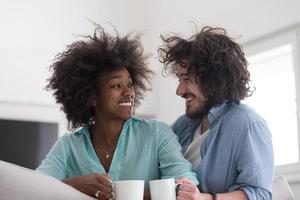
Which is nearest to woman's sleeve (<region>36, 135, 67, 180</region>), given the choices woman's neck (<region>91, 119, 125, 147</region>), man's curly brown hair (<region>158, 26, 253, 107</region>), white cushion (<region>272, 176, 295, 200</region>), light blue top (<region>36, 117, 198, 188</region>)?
light blue top (<region>36, 117, 198, 188</region>)

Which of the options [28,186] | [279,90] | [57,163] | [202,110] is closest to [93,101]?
[57,163]

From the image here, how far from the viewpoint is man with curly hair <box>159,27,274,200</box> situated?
1.48 metres

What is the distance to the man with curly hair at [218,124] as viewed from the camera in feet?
4.86

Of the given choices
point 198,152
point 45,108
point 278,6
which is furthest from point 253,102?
point 198,152

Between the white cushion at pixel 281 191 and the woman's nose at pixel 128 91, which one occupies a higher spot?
the woman's nose at pixel 128 91

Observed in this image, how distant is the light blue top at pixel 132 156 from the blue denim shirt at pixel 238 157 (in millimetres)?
85

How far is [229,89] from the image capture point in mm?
1699

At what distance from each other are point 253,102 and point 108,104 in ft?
5.43

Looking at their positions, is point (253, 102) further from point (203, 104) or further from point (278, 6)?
point (203, 104)

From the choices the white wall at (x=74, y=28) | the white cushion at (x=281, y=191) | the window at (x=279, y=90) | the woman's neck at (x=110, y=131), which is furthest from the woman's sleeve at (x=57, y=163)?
the white wall at (x=74, y=28)

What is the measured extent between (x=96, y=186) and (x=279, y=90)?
190 centimetres

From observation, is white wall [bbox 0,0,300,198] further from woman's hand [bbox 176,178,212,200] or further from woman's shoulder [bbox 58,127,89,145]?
woman's hand [bbox 176,178,212,200]

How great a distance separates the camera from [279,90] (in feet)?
9.84

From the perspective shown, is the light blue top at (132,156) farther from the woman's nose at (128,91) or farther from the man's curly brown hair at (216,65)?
the man's curly brown hair at (216,65)
